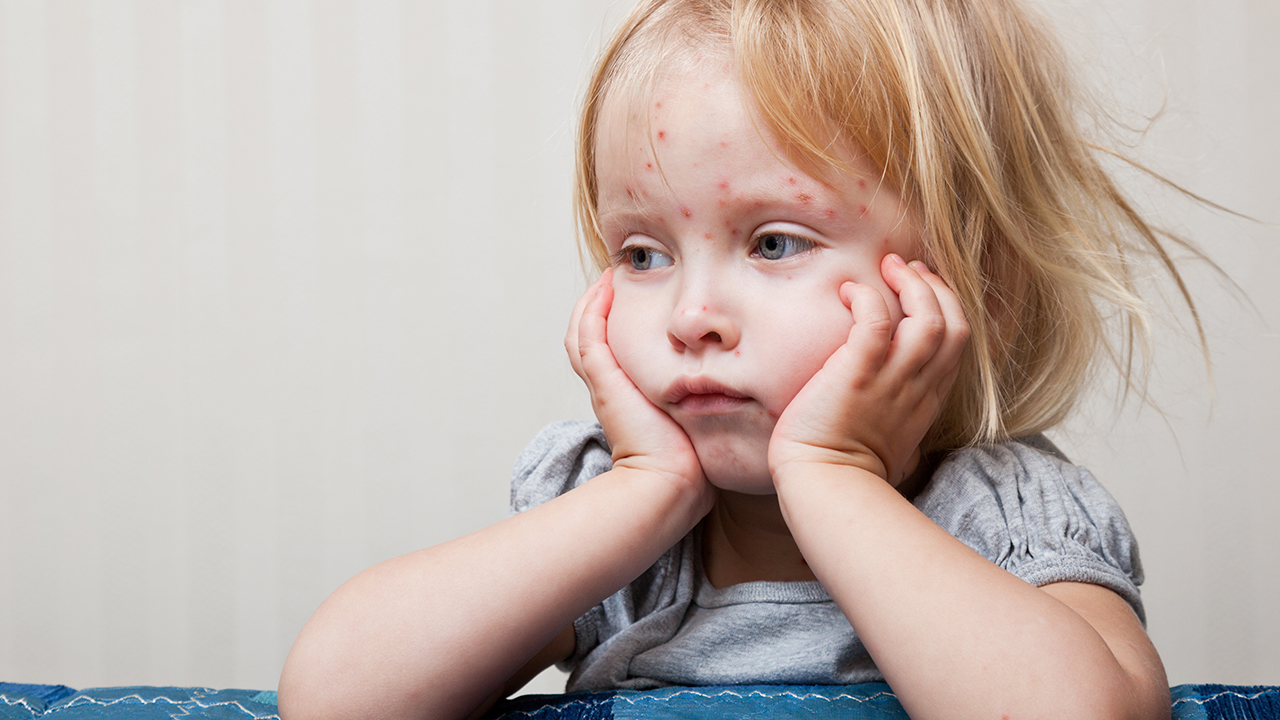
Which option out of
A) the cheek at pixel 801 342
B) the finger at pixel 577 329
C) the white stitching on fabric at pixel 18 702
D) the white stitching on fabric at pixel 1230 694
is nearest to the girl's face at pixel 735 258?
the cheek at pixel 801 342

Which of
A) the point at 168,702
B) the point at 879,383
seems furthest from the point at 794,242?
the point at 168,702

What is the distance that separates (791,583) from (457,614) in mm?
323

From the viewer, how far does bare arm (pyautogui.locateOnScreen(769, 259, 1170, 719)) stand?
570 mm

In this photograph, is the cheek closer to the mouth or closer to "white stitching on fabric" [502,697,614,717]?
the mouth

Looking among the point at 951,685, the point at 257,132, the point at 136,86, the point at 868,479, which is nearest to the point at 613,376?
the point at 868,479

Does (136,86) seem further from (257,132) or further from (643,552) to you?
(643,552)

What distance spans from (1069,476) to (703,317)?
1.13 feet

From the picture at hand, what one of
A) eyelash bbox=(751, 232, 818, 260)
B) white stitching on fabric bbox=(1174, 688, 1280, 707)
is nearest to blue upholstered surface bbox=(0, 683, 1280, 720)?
white stitching on fabric bbox=(1174, 688, 1280, 707)

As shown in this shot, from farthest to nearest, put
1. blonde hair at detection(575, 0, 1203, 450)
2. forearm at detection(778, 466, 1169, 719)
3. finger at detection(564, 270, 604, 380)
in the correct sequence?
finger at detection(564, 270, 604, 380) < blonde hair at detection(575, 0, 1203, 450) < forearm at detection(778, 466, 1169, 719)

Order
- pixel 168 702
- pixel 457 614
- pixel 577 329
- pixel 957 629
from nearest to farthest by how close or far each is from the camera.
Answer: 1. pixel 957 629
2. pixel 457 614
3. pixel 168 702
4. pixel 577 329

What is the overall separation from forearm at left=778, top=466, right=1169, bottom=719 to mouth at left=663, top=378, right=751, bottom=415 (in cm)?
13

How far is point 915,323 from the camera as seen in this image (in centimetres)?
75

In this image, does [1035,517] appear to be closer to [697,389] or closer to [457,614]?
[697,389]

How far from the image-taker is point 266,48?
5.10ft
